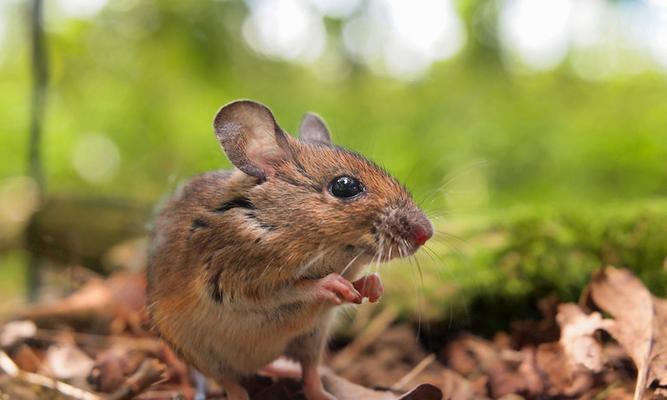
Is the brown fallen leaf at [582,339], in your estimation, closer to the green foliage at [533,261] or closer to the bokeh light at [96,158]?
the green foliage at [533,261]

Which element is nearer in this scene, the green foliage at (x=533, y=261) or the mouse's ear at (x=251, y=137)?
the mouse's ear at (x=251, y=137)

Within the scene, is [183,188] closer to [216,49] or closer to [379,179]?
[379,179]

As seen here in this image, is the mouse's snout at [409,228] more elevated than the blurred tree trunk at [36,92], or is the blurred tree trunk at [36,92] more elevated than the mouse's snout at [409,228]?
the blurred tree trunk at [36,92]

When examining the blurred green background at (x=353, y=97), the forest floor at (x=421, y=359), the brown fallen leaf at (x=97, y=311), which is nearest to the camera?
the forest floor at (x=421, y=359)

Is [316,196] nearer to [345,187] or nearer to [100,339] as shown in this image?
[345,187]

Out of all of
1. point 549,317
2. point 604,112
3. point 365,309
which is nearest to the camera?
point 549,317

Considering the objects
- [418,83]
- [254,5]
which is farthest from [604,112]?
[254,5]

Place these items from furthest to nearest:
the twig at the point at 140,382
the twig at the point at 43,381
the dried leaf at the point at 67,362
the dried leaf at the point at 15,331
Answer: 1. the dried leaf at the point at 15,331
2. the dried leaf at the point at 67,362
3. the twig at the point at 43,381
4. the twig at the point at 140,382

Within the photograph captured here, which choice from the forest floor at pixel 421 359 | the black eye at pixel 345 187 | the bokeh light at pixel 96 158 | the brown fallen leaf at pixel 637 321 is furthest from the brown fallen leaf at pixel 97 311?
the bokeh light at pixel 96 158

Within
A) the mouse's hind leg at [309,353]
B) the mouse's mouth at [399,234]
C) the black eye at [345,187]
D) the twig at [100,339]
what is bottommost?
the twig at [100,339]

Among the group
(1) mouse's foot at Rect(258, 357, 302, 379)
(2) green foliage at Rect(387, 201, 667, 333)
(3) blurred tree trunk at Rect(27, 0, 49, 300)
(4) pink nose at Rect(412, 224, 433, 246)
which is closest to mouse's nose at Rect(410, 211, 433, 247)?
(4) pink nose at Rect(412, 224, 433, 246)
